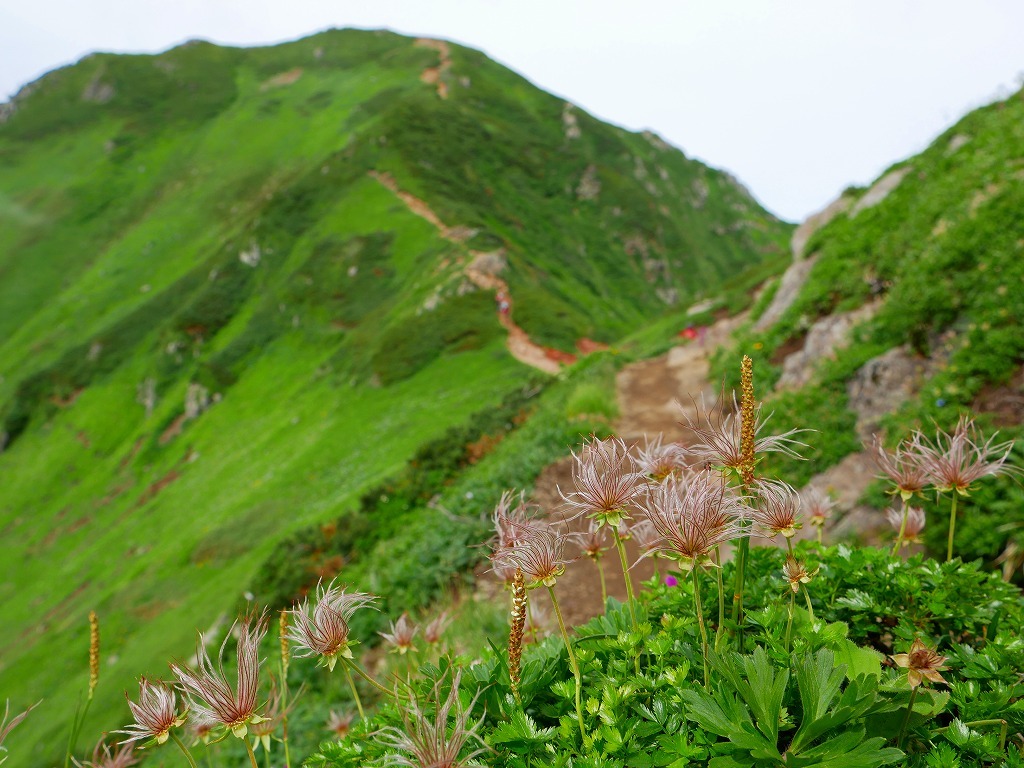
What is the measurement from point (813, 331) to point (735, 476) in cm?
1190

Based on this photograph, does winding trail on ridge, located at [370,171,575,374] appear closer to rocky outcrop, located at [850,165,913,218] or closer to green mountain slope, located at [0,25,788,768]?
green mountain slope, located at [0,25,788,768]

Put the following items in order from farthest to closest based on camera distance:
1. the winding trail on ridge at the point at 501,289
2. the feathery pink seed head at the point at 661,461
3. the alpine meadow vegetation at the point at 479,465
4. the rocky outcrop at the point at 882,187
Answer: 1. the winding trail on ridge at the point at 501,289
2. the rocky outcrop at the point at 882,187
3. the feathery pink seed head at the point at 661,461
4. the alpine meadow vegetation at the point at 479,465

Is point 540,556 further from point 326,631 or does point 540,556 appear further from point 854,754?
point 854,754

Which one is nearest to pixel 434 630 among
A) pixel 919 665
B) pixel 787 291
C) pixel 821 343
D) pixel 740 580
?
pixel 740 580

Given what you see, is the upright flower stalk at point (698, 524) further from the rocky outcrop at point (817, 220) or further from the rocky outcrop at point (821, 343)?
the rocky outcrop at point (817, 220)

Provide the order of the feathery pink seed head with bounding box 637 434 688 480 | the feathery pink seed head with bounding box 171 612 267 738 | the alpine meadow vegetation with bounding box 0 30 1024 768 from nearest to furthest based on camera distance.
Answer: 1. the feathery pink seed head with bounding box 171 612 267 738
2. the alpine meadow vegetation with bounding box 0 30 1024 768
3. the feathery pink seed head with bounding box 637 434 688 480

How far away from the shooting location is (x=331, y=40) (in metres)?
122

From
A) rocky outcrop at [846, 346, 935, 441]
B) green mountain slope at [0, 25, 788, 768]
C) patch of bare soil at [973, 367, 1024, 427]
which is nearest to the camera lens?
patch of bare soil at [973, 367, 1024, 427]

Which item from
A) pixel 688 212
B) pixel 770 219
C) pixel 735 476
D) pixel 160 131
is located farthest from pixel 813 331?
pixel 770 219

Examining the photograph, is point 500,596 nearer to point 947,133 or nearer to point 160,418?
point 947,133

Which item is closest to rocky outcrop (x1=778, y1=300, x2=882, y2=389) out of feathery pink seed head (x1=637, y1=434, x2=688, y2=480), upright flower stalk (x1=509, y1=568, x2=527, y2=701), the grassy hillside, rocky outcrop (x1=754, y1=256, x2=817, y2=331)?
Result: the grassy hillside

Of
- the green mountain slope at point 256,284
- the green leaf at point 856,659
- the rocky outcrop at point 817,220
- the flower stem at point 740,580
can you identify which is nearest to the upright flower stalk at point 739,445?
the flower stem at point 740,580

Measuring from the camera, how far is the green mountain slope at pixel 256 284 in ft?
92.1

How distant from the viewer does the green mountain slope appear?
92.1ft
